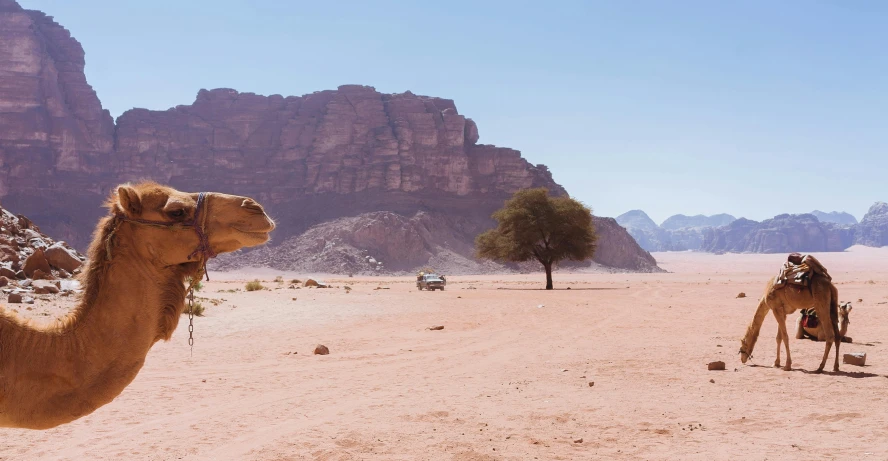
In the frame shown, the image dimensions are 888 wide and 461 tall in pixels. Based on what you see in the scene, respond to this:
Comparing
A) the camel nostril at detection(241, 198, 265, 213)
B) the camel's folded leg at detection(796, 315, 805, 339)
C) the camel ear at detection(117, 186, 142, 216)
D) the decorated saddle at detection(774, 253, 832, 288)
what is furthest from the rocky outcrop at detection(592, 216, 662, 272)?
the camel ear at detection(117, 186, 142, 216)

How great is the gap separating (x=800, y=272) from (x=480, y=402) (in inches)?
279

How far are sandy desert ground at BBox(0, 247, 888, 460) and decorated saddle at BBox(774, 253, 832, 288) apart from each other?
5.46 feet

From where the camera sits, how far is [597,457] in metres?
7.42

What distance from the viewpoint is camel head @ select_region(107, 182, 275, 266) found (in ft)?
12.9

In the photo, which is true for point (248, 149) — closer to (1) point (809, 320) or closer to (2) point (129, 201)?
(1) point (809, 320)

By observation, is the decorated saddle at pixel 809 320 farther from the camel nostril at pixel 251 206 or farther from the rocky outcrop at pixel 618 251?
the rocky outcrop at pixel 618 251

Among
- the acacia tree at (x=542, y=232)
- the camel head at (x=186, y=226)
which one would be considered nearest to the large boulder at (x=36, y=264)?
the camel head at (x=186, y=226)

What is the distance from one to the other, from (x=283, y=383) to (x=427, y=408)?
3320mm

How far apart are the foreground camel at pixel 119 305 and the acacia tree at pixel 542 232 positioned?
50.7 metres

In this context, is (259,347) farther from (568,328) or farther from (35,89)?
(35,89)

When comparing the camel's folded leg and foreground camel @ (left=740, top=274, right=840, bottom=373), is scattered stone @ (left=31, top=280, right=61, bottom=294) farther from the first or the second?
the camel's folded leg

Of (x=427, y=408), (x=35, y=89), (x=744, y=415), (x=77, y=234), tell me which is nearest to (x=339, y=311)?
(x=427, y=408)

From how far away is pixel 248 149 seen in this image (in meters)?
139

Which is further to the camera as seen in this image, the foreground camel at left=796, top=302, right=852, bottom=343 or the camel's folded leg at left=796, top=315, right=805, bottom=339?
the camel's folded leg at left=796, top=315, right=805, bottom=339
